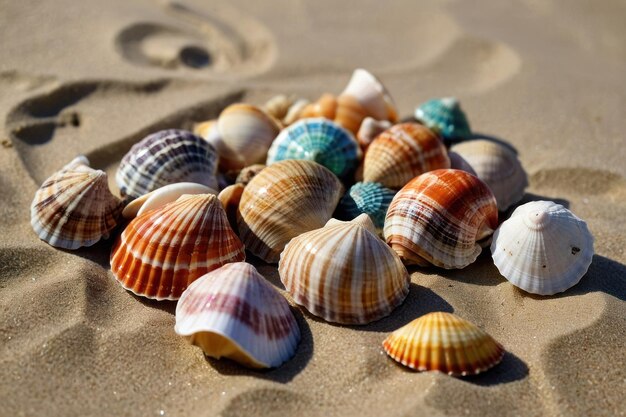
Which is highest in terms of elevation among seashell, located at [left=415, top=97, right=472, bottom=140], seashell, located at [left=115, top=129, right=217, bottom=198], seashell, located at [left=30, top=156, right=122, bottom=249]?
seashell, located at [left=415, top=97, right=472, bottom=140]

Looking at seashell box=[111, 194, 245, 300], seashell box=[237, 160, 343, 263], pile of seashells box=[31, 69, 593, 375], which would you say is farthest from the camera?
seashell box=[237, 160, 343, 263]

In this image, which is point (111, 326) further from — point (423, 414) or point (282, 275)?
point (423, 414)

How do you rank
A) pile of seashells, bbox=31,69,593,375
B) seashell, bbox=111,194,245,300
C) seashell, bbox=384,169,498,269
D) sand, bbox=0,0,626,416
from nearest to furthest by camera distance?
sand, bbox=0,0,626,416 < pile of seashells, bbox=31,69,593,375 < seashell, bbox=111,194,245,300 < seashell, bbox=384,169,498,269

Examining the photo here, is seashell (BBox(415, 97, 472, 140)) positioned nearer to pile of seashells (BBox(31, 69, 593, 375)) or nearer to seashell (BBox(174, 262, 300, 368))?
pile of seashells (BBox(31, 69, 593, 375))

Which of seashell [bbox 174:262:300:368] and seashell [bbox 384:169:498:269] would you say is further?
seashell [bbox 384:169:498:269]

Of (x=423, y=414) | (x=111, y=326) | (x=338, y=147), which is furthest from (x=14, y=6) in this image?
(x=423, y=414)

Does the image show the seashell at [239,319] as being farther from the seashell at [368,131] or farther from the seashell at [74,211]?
the seashell at [368,131]

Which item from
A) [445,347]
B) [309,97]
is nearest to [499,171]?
[445,347]

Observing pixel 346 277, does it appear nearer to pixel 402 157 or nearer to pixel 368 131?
pixel 402 157

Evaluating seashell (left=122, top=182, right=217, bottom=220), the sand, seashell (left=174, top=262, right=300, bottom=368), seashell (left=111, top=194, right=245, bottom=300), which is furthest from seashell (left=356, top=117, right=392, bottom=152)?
seashell (left=174, top=262, right=300, bottom=368)
